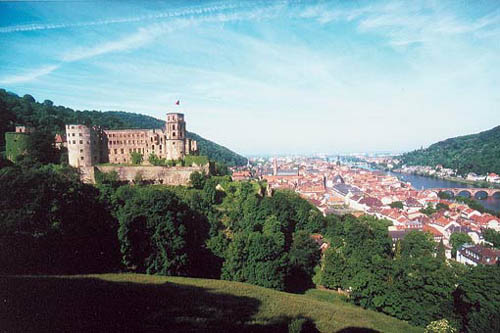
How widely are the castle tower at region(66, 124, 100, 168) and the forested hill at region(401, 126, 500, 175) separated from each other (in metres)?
139

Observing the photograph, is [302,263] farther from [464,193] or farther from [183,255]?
[464,193]

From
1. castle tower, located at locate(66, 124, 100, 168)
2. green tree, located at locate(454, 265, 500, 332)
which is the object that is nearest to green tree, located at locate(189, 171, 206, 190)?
castle tower, located at locate(66, 124, 100, 168)

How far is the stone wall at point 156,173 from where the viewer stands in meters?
33.8

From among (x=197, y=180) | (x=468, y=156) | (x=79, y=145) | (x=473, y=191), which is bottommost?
(x=473, y=191)

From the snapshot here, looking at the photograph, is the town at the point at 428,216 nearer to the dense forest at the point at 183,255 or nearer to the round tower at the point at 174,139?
the round tower at the point at 174,139

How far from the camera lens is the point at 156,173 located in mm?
34656

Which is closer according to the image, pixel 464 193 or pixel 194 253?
pixel 194 253

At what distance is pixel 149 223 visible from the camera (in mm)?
18922

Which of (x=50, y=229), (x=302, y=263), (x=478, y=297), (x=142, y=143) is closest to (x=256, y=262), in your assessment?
(x=302, y=263)

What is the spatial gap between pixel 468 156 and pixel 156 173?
552ft

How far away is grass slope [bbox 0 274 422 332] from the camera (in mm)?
8430

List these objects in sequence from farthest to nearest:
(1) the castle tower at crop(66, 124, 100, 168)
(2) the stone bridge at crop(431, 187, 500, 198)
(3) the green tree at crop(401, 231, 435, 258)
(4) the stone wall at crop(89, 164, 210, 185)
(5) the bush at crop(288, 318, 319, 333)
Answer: (2) the stone bridge at crop(431, 187, 500, 198)
(1) the castle tower at crop(66, 124, 100, 168)
(4) the stone wall at crop(89, 164, 210, 185)
(3) the green tree at crop(401, 231, 435, 258)
(5) the bush at crop(288, 318, 319, 333)

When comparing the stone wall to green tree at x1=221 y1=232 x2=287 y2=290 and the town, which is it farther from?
green tree at x1=221 y1=232 x2=287 y2=290

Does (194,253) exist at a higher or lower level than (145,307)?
lower
